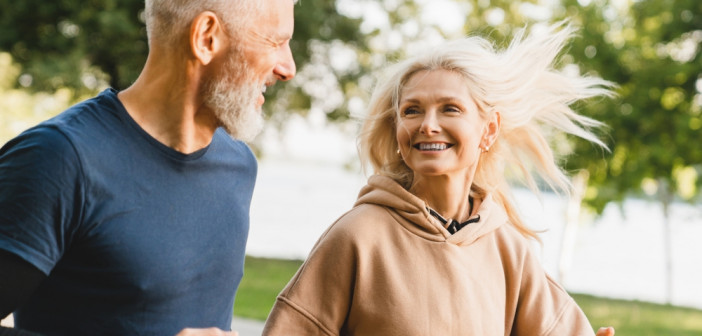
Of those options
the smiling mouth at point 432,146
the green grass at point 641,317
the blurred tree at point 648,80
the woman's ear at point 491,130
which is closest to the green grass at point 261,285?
the green grass at point 641,317

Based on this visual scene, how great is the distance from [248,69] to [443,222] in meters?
0.99

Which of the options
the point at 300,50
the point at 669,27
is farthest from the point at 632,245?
the point at 300,50

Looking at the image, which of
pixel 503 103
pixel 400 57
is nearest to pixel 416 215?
pixel 503 103

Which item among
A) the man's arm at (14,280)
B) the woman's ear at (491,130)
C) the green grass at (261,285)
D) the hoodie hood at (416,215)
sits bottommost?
the green grass at (261,285)

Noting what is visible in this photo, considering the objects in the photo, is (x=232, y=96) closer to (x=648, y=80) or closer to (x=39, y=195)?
(x=39, y=195)

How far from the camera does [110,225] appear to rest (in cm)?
206

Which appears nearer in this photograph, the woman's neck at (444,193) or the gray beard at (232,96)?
the gray beard at (232,96)

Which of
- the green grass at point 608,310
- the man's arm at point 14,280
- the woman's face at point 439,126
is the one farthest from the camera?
the green grass at point 608,310

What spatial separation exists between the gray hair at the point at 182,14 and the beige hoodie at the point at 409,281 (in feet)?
2.73

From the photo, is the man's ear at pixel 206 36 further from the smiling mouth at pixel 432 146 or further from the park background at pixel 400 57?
the park background at pixel 400 57

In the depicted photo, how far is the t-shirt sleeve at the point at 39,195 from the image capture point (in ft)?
6.09

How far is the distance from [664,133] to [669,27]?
2.17 metres

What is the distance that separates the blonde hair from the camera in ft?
9.92

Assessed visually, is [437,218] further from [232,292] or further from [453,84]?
[232,292]
